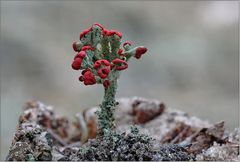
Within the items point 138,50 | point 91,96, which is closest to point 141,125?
point 138,50

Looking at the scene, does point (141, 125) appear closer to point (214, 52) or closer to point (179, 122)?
point (179, 122)

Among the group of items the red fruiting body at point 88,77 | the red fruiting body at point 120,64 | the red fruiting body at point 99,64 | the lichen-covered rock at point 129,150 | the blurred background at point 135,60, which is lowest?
the lichen-covered rock at point 129,150

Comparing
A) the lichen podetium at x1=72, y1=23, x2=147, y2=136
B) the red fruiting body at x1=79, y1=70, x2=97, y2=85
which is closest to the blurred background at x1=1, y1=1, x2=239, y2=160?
the lichen podetium at x1=72, y1=23, x2=147, y2=136

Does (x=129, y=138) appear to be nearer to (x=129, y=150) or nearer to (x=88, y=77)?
(x=129, y=150)

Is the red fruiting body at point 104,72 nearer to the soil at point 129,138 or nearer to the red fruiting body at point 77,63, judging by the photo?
the red fruiting body at point 77,63

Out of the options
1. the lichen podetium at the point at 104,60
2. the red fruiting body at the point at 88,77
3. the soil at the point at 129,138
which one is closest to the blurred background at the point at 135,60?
the soil at the point at 129,138

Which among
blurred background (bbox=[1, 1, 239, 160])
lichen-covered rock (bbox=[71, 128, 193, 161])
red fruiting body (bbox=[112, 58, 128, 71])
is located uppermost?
blurred background (bbox=[1, 1, 239, 160])

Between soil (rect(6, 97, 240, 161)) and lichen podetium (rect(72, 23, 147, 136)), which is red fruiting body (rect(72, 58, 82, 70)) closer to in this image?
lichen podetium (rect(72, 23, 147, 136))
